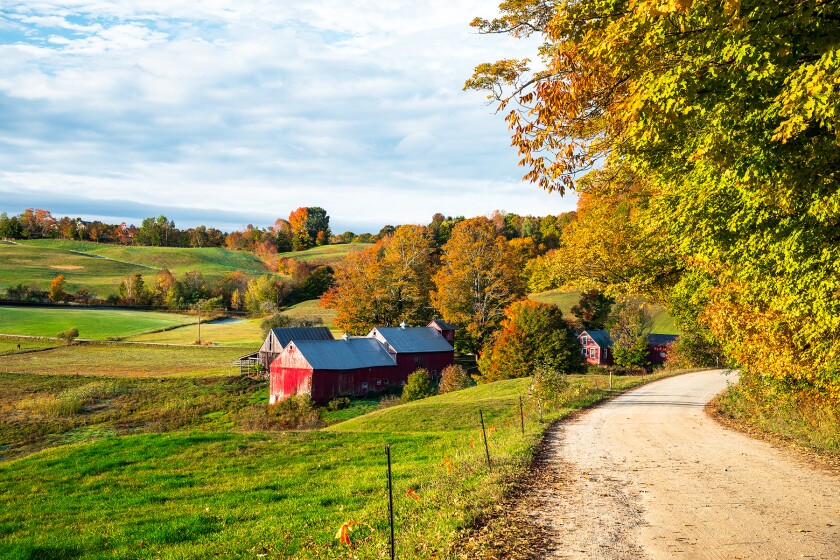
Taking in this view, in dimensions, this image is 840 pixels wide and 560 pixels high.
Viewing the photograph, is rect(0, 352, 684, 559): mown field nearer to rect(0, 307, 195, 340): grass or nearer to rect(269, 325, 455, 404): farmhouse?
rect(269, 325, 455, 404): farmhouse

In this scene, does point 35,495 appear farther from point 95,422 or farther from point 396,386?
point 396,386

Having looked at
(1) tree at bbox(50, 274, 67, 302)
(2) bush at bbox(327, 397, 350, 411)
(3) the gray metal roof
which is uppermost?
(1) tree at bbox(50, 274, 67, 302)

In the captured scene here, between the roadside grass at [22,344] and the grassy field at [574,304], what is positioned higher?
the grassy field at [574,304]

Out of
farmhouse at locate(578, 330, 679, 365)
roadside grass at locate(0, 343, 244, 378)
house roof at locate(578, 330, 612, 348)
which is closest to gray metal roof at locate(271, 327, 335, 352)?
roadside grass at locate(0, 343, 244, 378)

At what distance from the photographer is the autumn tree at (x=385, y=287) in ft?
215

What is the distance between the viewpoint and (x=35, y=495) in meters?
15.8

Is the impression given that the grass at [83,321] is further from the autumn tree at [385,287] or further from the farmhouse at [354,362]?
the farmhouse at [354,362]

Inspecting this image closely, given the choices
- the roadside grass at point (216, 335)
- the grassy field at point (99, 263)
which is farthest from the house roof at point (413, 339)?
the grassy field at point (99, 263)

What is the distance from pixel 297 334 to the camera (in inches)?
2366

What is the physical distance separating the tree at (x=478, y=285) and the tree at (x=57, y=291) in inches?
2925

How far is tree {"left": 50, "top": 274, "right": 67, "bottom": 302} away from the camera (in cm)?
9999

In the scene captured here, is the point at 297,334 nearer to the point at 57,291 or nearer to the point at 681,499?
the point at 681,499

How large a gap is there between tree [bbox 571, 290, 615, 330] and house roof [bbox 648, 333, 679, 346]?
5.84 meters

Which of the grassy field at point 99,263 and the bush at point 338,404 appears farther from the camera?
the grassy field at point 99,263
